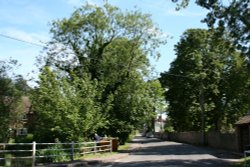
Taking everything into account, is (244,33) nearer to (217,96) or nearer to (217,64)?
(217,64)

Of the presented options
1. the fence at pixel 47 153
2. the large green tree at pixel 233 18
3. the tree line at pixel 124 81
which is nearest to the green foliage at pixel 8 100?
the tree line at pixel 124 81

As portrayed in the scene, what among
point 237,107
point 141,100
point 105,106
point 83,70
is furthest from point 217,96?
point 105,106

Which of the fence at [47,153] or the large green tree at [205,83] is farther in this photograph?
the large green tree at [205,83]

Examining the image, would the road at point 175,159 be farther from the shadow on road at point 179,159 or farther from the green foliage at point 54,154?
the green foliage at point 54,154

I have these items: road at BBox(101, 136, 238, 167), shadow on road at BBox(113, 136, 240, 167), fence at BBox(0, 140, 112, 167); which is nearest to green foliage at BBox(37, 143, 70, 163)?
fence at BBox(0, 140, 112, 167)

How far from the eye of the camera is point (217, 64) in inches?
2393

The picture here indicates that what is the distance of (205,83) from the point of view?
62250mm

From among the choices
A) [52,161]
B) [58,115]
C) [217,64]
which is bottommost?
[52,161]

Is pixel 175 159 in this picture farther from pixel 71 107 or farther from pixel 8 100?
pixel 8 100

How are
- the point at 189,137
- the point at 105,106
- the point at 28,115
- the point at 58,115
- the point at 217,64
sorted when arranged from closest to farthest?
the point at 58,115 < the point at 105,106 < the point at 217,64 < the point at 189,137 < the point at 28,115

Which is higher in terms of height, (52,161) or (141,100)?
(141,100)

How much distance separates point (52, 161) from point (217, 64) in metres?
39.8

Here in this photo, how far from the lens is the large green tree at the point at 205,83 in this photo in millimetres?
61000

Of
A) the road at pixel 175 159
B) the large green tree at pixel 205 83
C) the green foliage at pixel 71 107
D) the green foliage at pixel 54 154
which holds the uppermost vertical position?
the large green tree at pixel 205 83
